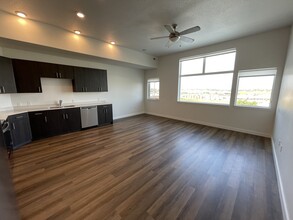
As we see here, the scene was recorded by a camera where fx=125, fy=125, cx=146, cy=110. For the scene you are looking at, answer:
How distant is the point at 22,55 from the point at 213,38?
18.7ft

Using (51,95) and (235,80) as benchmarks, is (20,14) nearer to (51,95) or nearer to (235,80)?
(51,95)

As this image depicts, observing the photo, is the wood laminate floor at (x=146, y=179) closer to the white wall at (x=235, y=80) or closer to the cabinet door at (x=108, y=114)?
the white wall at (x=235, y=80)

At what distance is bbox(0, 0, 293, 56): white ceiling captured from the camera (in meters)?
2.36

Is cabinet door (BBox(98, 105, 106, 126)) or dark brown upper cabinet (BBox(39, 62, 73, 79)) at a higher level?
dark brown upper cabinet (BBox(39, 62, 73, 79))

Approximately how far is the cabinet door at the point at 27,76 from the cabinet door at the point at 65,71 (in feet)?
1.73

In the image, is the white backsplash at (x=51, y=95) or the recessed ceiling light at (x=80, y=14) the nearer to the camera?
the recessed ceiling light at (x=80, y=14)

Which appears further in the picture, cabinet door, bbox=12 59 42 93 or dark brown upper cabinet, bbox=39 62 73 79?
dark brown upper cabinet, bbox=39 62 73 79

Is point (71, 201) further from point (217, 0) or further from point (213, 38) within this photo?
point (213, 38)

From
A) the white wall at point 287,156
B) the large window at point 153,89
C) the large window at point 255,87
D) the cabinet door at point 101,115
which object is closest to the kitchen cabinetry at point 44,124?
the cabinet door at point 101,115

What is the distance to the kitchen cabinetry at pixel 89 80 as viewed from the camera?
14.4 feet

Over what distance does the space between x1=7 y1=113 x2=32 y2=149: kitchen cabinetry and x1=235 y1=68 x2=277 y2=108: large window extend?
6.27 metres

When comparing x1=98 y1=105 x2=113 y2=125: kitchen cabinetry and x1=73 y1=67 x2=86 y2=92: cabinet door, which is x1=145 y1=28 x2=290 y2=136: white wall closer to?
x1=98 y1=105 x2=113 y2=125: kitchen cabinetry

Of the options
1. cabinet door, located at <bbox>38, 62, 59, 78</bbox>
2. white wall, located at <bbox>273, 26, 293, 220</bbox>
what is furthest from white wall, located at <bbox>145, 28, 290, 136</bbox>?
cabinet door, located at <bbox>38, 62, 59, 78</bbox>

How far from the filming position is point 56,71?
12.9 feet
